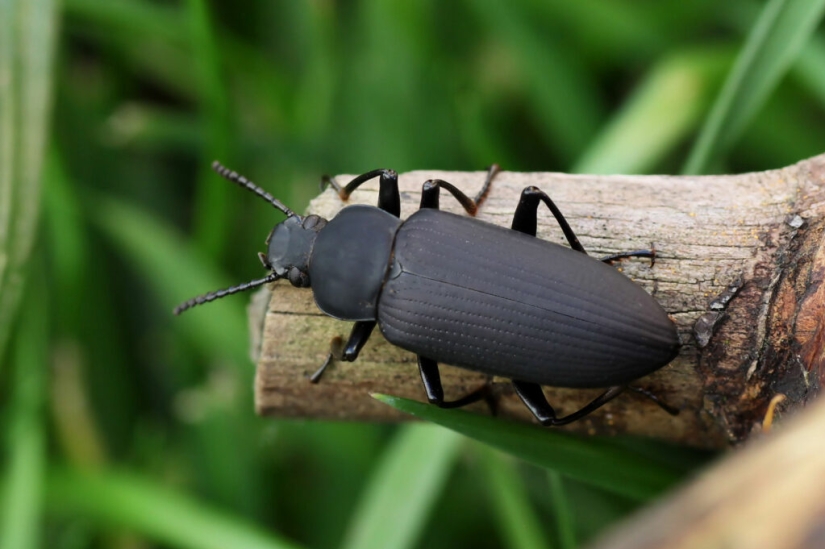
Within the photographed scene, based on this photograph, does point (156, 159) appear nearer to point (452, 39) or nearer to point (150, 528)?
point (452, 39)

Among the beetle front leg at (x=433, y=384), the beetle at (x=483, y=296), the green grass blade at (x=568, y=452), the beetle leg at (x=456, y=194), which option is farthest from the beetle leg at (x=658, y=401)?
the beetle leg at (x=456, y=194)

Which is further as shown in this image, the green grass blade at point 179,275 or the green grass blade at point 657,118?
the green grass blade at point 179,275

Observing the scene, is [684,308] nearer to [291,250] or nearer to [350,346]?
[350,346]

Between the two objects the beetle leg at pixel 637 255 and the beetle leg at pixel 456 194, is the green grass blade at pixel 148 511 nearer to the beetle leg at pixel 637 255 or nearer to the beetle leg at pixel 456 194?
the beetle leg at pixel 456 194

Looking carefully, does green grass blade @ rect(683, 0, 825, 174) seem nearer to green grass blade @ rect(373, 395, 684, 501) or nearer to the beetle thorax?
green grass blade @ rect(373, 395, 684, 501)

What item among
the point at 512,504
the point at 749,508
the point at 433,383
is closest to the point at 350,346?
the point at 433,383

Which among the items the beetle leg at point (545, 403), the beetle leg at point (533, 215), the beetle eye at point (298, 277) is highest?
the beetle leg at point (533, 215)

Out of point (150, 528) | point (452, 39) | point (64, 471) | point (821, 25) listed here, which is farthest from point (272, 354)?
point (821, 25)
